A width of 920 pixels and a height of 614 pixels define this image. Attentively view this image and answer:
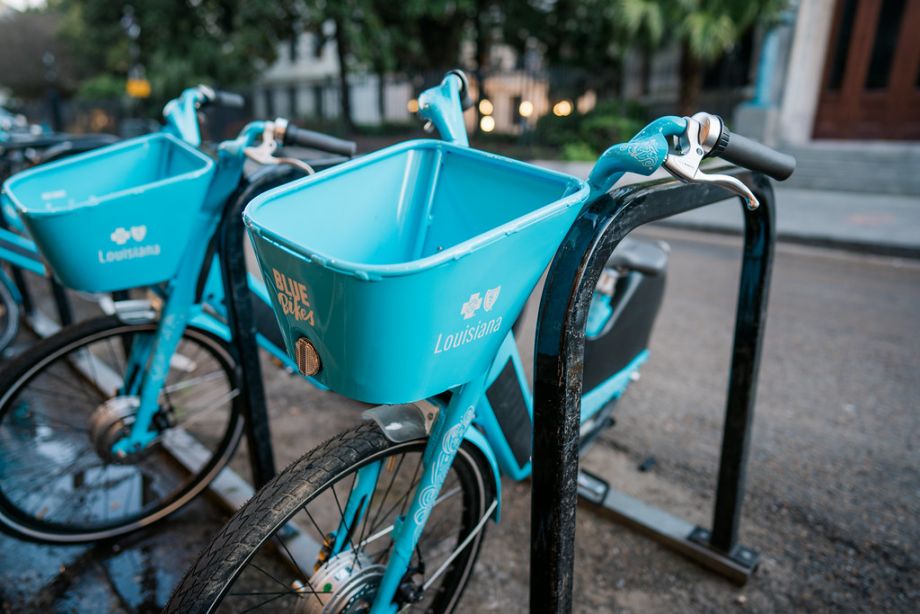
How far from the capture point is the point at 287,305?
108 cm

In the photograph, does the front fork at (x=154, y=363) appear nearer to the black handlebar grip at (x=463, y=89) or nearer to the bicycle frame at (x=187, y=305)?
the bicycle frame at (x=187, y=305)

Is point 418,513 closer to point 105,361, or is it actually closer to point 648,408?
point 648,408

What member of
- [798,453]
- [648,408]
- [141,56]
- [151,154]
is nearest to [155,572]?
[151,154]

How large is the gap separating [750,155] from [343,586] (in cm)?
130

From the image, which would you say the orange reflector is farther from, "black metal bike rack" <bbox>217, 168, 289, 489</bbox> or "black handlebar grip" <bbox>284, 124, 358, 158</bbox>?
"black handlebar grip" <bbox>284, 124, 358, 158</bbox>

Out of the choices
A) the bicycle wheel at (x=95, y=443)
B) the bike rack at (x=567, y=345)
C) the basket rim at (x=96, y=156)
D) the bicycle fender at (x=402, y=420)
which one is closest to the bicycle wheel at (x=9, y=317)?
the bicycle wheel at (x=95, y=443)

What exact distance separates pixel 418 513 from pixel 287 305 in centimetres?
63

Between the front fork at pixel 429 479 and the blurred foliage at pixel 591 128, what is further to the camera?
the blurred foliage at pixel 591 128

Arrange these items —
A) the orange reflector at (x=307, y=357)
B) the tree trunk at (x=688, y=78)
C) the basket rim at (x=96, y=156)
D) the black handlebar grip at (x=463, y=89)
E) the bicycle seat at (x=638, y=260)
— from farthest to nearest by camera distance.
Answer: the tree trunk at (x=688, y=78), the bicycle seat at (x=638, y=260), the basket rim at (x=96, y=156), the black handlebar grip at (x=463, y=89), the orange reflector at (x=307, y=357)

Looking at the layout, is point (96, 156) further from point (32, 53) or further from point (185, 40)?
point (32, 53)

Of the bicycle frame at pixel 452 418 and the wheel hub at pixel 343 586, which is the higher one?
the bicycle frame at pixel 452 418

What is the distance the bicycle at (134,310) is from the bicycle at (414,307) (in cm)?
60

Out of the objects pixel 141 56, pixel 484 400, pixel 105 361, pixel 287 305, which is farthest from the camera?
pixel 141 56

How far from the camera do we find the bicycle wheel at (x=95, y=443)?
7.06 feet
